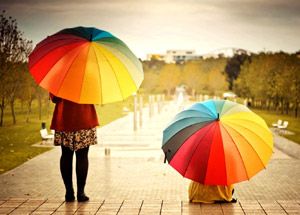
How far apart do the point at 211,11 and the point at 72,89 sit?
24939mm

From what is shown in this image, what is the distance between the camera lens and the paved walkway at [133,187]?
248 inches

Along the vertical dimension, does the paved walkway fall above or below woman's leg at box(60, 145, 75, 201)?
below

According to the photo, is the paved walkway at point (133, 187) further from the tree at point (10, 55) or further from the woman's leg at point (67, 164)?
the tree at point (10, 55)

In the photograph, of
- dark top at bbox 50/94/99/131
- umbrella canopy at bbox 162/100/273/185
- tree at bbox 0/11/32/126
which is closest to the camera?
umbrella canopy at bbox 162/100/273/185

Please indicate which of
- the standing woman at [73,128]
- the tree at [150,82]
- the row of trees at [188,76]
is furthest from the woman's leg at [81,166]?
the tree at [150,82]

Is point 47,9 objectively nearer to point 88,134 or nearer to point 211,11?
point 211,11

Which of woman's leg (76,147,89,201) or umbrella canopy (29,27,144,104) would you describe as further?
woman's leg (76,147,89,201)

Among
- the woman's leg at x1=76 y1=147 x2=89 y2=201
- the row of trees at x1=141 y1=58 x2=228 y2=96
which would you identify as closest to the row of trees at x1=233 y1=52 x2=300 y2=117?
the row of trees at x1=141 y1=58 x2=228 y2=96

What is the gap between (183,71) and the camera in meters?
78.8

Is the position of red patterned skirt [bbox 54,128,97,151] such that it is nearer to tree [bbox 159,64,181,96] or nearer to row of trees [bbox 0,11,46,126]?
row of trees [bbox 0,11,46,126]

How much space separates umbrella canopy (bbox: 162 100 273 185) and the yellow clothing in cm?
102

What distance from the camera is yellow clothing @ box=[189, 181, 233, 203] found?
6.93 m

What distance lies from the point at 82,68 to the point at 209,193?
2497 mm

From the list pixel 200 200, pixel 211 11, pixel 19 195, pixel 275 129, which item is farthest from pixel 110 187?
pixel 211 11
